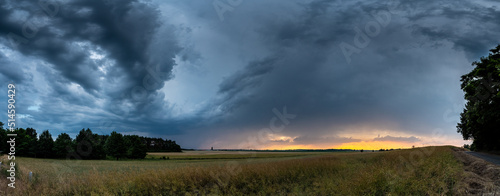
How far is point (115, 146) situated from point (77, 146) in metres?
15.2

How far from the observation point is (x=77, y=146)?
8988 cm

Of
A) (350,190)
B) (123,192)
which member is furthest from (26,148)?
(350,190)

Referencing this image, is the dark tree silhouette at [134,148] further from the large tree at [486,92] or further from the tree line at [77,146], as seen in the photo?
the large tree at [486,92]

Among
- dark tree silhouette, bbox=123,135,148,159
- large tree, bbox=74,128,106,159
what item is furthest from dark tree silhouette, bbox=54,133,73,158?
dark tree silhouette, bbox=123,135,148,159

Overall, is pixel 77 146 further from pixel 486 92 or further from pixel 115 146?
pixel 486 92

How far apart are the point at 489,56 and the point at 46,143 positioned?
104 m

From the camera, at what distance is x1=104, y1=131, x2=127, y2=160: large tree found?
86.4 m

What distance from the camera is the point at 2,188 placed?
12188mm

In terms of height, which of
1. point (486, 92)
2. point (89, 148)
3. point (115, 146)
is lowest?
point (89, 148)

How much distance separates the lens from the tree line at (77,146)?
74.2 metres

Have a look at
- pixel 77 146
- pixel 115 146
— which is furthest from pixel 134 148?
pixel 77 146

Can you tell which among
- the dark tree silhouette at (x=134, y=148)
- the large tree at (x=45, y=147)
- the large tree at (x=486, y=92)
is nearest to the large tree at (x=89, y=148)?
the dark tree silhouette at (x=134, y=148)

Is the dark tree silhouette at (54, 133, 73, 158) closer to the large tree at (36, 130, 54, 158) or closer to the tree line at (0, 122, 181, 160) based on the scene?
the tree line at (0, 122, 181, 160)

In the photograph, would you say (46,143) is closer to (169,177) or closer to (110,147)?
(110,147)
